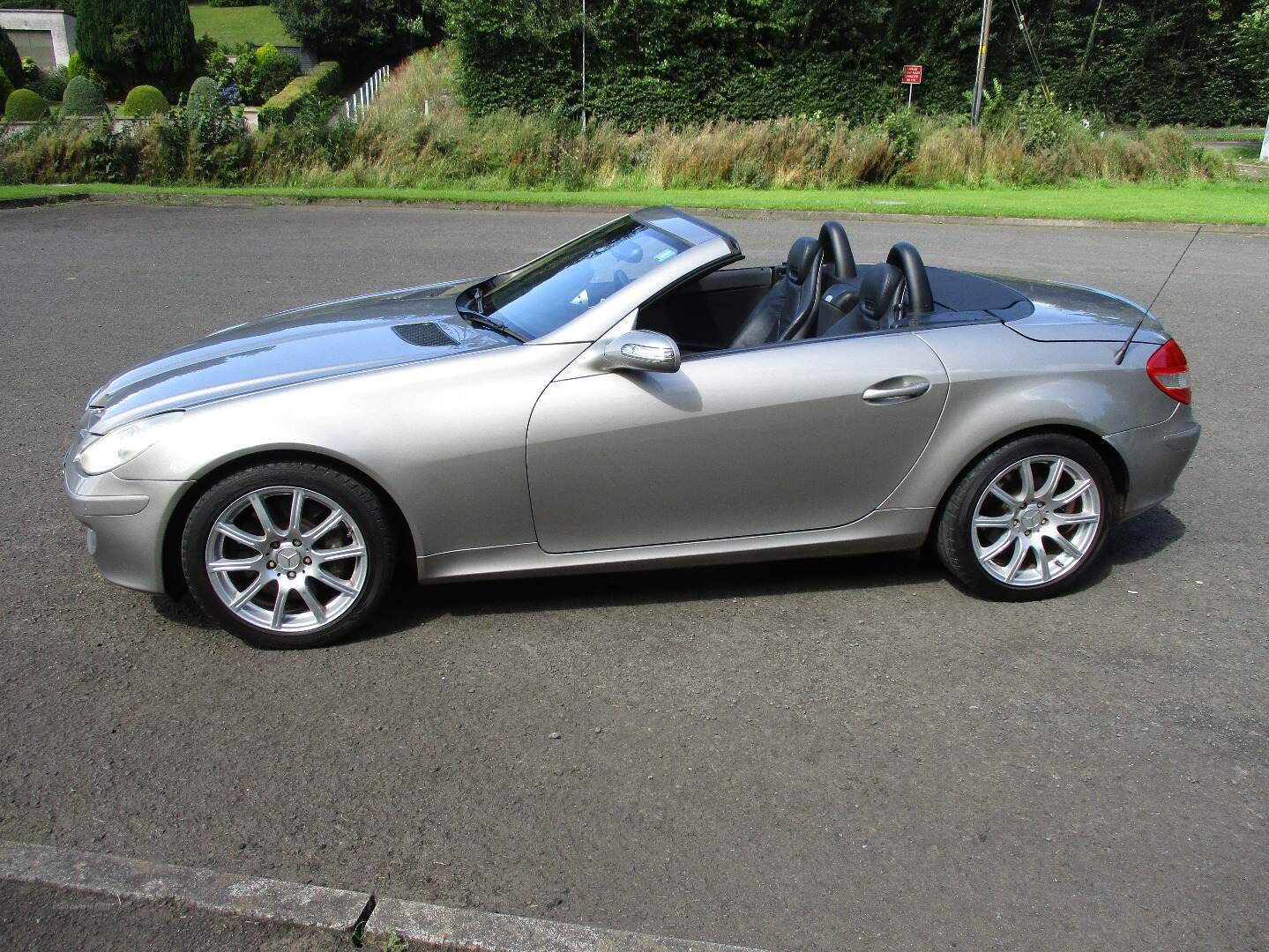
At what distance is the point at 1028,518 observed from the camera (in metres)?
4.60

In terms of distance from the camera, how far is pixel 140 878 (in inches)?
115

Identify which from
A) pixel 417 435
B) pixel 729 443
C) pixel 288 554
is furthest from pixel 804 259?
pixel 288 554

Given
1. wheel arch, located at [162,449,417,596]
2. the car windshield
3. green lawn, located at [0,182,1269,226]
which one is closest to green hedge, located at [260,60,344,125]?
green lawn, located at [0,182,1269,226]

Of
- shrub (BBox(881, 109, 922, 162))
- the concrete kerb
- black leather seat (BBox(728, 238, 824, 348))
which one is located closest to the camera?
the concrete kerb

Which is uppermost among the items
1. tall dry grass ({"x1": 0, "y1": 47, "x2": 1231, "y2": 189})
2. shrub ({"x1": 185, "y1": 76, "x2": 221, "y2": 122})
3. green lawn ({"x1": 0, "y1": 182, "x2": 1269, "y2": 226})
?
shrub ({"x1": 185, "y1": 76, "x2": 221, "y2": 122})

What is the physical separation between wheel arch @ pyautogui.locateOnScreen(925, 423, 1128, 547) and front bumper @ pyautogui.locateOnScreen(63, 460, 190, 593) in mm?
2800

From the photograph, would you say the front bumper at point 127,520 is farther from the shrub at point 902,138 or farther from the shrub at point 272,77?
the shrub at point 272,77

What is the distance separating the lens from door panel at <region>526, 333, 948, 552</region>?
4156mm

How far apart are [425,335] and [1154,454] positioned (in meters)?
2.96

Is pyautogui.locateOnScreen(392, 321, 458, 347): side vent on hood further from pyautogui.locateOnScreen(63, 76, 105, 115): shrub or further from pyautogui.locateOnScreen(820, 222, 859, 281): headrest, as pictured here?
pyautogui.locateOnScreen(63, 76, 105, 115): shrub

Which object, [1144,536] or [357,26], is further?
[357,26]

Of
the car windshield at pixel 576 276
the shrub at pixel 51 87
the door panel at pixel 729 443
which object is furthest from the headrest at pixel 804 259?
the shrub at pixel 51 87

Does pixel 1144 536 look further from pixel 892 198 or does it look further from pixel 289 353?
pixel 892 198

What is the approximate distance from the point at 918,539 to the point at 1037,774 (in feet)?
4.16
